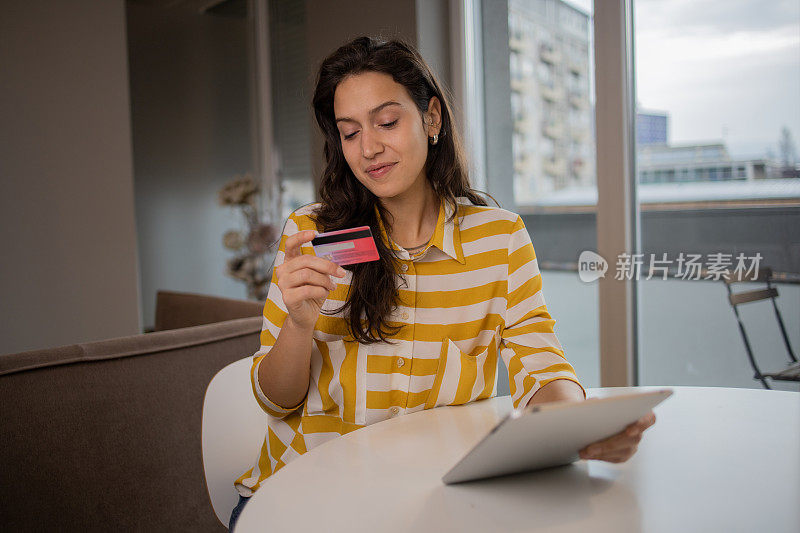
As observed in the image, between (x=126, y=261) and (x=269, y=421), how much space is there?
2.92m

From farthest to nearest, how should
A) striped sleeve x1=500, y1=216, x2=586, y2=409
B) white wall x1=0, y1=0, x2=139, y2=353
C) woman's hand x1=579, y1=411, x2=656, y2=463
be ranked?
1. white wall x1=0, y1=0, x2=139, y2=353
2. striped sleeve x1=500, y1=216, x2=586, y2=409
3. woman's hand x1=579, y1=411, x2=656, y2=463

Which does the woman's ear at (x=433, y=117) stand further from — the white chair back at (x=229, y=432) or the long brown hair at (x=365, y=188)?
the white chair back at (x=229, y=432)

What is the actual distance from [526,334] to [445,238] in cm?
25

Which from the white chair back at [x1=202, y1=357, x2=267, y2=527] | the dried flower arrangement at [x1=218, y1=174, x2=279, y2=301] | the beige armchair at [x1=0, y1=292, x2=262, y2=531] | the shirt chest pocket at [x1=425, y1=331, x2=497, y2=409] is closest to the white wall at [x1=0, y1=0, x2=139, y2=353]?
the dried flower arrangement at [x1=218, y1=174, x2=279, y2=301]

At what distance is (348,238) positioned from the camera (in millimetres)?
965

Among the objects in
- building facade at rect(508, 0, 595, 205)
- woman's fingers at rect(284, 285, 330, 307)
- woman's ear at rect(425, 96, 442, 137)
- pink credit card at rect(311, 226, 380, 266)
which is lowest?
woman's fingers at rect(284, 285, 330, 307)

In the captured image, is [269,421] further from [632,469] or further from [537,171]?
[537,171]

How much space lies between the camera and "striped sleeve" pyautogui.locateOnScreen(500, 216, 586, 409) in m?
1.18

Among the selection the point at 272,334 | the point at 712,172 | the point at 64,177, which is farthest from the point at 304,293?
the point at 64,177

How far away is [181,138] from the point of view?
5426 mm

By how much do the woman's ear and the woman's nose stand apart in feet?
0.62

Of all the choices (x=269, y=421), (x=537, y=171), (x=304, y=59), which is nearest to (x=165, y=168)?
(x=304, y=59)

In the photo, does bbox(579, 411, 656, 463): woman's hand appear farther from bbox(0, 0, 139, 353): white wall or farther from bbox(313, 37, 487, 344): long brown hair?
bbox(0, 0, 139, 353): white wall

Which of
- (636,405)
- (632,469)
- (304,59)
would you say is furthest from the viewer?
(304,59)
